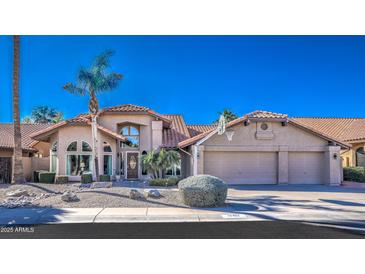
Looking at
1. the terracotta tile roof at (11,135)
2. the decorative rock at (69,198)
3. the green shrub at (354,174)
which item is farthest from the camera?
the terracotta tile roof at (11,135)

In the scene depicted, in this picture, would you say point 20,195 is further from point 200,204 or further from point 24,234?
point 200,204

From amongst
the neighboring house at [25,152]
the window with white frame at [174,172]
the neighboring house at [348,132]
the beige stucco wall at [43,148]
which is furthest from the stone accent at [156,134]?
the neighboring house at [348,132]

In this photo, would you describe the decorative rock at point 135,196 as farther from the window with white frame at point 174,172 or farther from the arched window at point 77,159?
the window with white frame at point 174,172

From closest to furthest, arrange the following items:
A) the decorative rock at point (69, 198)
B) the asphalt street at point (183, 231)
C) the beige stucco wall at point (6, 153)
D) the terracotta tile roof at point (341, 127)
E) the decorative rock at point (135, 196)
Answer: the asphalt street at point (183, 231) → the decorative rock at point (69, 198) → the decorative rock at point (135, 196) → the beige stucco wall at point (6, 153) → the terracotta tile roof at point (341, 127)

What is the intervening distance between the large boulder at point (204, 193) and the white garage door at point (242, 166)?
6.90 metres

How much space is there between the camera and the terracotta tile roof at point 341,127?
2245cm

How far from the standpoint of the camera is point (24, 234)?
7.04 meters

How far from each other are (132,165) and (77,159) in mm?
4037

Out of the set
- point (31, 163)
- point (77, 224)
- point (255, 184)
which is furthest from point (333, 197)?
point (31, 163)

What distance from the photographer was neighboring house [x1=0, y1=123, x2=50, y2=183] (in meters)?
18.3

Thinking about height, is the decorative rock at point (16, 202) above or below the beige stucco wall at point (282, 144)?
below

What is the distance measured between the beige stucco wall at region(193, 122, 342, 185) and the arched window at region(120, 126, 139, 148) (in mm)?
6380

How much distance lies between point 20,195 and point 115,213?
6108 millimetres

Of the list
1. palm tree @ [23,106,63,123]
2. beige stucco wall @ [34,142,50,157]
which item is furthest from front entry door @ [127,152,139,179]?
palm tree @ [23,106,63,123]
